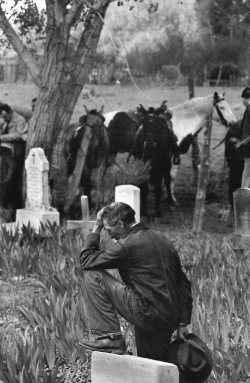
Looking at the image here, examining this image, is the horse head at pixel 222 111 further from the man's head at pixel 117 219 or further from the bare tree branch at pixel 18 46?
the man's head at pixel 117 219

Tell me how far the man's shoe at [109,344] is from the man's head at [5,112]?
9.47 m

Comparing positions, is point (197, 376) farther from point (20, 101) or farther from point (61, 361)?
point (20, 101)

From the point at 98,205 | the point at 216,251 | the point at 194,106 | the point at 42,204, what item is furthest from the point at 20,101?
the point at 216,251

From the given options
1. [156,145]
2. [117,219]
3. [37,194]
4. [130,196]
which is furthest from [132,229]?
[156,145]

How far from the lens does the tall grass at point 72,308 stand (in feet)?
19.1

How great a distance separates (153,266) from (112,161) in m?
10.8

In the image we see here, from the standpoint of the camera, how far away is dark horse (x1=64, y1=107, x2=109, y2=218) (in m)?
15.2

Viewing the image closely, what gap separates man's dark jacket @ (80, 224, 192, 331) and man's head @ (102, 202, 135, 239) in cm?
8

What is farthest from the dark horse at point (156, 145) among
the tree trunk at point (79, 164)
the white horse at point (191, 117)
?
the tree trunk at point (79, 164)

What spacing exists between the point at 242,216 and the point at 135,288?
5109 millimetres

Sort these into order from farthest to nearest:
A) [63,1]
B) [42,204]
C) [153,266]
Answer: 1. [63,1]
2. [42,204]
3. [153,266]

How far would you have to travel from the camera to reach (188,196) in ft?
56.9

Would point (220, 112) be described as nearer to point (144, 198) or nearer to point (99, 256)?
point (144, 198)

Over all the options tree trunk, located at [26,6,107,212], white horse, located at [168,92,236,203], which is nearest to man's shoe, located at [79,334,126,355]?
tree trunk, located at [26,6,107,212]
